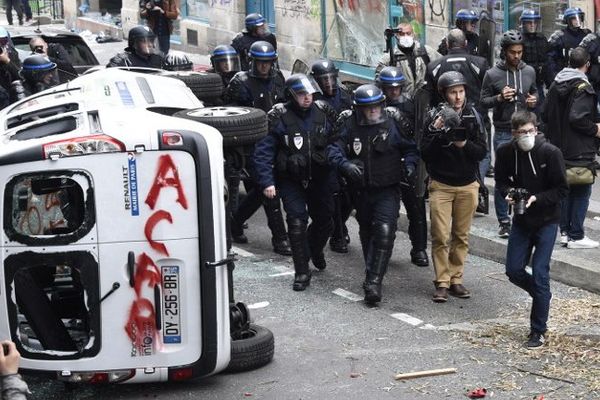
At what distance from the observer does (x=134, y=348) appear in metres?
7.94

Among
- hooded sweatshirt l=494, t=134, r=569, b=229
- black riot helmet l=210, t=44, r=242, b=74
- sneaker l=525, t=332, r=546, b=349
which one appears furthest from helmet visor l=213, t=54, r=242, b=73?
sneaker l=525, t=332, r=546, b=349

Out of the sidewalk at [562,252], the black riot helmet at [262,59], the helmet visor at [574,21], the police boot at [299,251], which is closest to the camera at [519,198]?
the sidewalk at [562,252]

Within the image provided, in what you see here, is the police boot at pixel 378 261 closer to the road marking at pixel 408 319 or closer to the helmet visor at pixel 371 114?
the road marking at pixel 408 319

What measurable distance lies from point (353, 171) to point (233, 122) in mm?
2042

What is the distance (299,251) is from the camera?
35.8 ft

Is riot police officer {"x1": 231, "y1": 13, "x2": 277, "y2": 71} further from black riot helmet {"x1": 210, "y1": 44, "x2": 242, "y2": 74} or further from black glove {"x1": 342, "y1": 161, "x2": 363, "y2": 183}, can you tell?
black glove {"x1": 342, "y1": 161, "x2": 363, "y2": 183}

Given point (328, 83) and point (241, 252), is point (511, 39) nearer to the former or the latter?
point (328, 83)

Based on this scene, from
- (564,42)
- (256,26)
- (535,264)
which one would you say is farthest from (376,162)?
(256,26)

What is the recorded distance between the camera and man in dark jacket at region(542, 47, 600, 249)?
11.2 m

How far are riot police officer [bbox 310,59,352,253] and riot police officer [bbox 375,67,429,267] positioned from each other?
25.4 inches

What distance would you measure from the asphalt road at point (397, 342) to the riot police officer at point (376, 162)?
48 centimetres

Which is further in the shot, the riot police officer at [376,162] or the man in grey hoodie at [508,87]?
the man in grey hoodie at [508,87]

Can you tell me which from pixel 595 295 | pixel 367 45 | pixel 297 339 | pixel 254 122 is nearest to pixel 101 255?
pixel 254 122

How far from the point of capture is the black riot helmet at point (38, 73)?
44.1 ft
